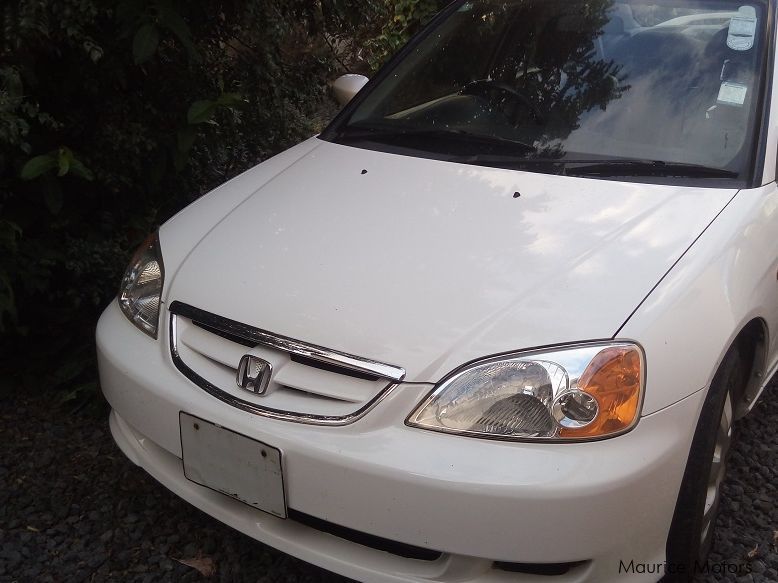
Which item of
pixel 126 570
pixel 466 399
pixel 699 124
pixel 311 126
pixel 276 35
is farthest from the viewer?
pixel 311 126

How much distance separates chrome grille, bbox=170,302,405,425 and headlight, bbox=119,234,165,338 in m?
0.20

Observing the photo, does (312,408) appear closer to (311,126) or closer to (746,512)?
(746,512)

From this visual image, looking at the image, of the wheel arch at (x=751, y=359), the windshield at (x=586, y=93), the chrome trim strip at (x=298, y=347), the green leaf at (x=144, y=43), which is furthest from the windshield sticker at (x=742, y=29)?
the green leaf at (x=144, y=43)

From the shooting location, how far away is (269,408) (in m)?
1.91

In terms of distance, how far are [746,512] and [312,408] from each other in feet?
4.96

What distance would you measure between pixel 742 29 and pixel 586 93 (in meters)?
0.55

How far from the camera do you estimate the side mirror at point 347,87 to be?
130 inches

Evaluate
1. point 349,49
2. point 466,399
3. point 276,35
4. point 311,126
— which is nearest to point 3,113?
point 276,35

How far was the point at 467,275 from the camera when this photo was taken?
2.04 meters

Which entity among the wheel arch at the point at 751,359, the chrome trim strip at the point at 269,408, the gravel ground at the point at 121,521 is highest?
the chrome trim strip at the point at 269,408

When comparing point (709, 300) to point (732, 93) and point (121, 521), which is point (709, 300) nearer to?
point (732, 93)

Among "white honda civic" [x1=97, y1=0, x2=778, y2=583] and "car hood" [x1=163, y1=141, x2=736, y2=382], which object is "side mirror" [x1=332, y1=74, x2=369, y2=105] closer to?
"white honda civic" [x1=97, y1=0, x2=778, y2=583]

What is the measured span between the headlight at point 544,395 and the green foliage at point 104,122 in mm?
1645

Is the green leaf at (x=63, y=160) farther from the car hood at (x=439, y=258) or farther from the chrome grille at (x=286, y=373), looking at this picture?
the chrome grille at (x=286, y=373)
